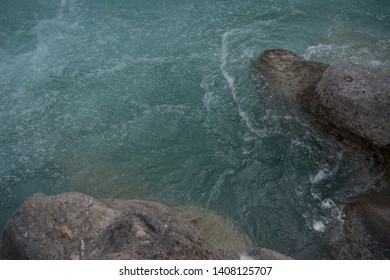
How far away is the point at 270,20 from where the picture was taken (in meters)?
10.5

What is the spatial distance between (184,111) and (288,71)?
7.57ft

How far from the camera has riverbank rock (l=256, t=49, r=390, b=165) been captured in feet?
20.5

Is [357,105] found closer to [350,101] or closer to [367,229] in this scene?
[350,101]

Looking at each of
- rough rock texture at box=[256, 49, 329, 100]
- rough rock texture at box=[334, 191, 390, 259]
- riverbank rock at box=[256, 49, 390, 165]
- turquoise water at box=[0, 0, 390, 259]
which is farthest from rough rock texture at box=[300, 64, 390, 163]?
rough rock texture at box=[334, 191, 390, 259]

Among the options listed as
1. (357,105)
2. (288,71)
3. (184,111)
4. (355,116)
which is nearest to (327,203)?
(355,116)

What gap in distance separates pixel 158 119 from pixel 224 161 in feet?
5.82

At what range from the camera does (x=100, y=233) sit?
15.2 feet

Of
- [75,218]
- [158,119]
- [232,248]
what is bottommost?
[232,248]

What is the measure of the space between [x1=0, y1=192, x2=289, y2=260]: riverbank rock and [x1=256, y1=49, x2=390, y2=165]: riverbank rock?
109 inches

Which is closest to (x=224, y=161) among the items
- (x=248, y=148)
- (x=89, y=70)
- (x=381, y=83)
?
(x=248, y=148)

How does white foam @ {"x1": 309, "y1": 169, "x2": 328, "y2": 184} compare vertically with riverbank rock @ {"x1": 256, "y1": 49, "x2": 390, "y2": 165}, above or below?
below

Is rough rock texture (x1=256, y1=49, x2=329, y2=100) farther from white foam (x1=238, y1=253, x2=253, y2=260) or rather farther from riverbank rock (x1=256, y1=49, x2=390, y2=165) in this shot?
white foam (x1=238, y1=253, x2=253, y2=260)

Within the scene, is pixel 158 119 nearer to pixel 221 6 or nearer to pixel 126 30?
pixel 126 30
